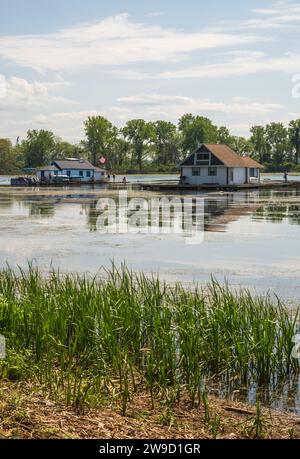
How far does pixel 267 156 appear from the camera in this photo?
183875 millimetres

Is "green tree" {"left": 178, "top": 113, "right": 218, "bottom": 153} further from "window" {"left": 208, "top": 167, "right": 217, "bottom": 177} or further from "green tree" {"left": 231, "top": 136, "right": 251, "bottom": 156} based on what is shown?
"window" {"left": 208, "top": 167, "right": 217, "bottom": 177}

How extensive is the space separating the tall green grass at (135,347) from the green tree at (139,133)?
161628mm

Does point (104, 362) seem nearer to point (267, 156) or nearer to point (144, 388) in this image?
point (144, 388)

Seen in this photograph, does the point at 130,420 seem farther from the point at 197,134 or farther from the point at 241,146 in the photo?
the point at 241,146

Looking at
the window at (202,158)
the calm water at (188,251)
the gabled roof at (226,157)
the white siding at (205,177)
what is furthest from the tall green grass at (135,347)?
the window at (202,158)

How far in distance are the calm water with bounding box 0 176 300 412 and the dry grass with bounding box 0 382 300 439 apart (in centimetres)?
100

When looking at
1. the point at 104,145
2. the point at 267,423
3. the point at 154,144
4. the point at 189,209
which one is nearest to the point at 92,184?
the point at 189,209

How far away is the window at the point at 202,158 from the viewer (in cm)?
8407

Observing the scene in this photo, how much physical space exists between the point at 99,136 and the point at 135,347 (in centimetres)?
16026

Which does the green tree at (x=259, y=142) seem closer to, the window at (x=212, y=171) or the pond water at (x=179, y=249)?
the window at (x=212, y=171)

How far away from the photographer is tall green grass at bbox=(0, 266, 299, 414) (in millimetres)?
8680

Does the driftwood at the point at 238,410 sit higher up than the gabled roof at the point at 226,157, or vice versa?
the gabled roof at the point at 226,157

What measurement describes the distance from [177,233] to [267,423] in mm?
21624

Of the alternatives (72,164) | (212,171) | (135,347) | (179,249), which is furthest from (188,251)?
(72,164)
